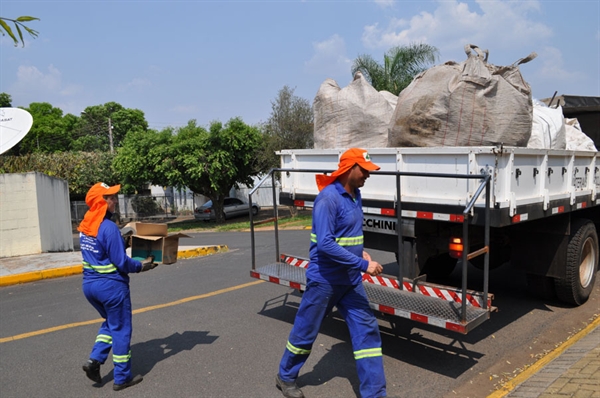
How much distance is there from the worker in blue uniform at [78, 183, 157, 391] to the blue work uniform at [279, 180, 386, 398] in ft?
4.33

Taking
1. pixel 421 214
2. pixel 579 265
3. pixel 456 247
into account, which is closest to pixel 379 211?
pixel 421 214

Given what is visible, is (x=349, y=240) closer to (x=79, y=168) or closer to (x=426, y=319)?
(x=426, y=319)

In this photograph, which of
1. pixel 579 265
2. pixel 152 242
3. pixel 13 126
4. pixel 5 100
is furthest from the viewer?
Result: pixel 5 100

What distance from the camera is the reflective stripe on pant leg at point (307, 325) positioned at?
3.79 meters

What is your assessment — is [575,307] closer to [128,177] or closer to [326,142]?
[326,142]

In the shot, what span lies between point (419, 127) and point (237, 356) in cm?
291

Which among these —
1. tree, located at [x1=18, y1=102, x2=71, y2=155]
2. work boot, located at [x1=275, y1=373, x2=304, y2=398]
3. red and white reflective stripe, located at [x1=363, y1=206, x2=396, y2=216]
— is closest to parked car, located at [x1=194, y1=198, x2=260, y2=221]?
red and white reflective stripe, located at [x1=363, y1=206, x2=396, y2=216]

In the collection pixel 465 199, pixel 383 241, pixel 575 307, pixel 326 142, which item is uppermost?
pixel 326 142

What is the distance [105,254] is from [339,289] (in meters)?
1.88

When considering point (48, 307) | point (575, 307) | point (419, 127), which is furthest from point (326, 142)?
point (48, 307)

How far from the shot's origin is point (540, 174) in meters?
5.09

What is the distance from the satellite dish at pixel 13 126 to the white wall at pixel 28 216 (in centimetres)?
76

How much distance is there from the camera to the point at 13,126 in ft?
36.4

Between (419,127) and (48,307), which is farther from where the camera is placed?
(48,307)
